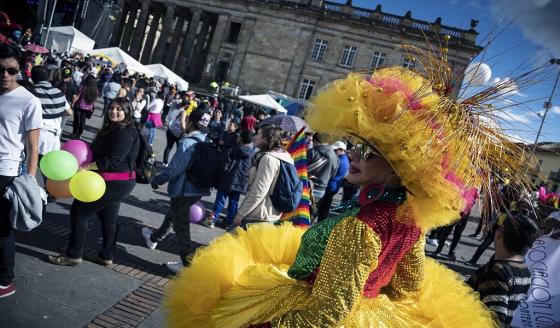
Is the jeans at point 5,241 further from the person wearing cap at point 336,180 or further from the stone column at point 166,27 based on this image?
the stone column at point 166,27

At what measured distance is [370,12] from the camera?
3747 centimetres

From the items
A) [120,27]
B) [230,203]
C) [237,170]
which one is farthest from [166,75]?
[120,27]

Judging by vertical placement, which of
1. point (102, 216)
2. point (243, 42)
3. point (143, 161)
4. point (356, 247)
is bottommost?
point (102, 216)

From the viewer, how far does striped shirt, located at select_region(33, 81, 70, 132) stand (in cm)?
506

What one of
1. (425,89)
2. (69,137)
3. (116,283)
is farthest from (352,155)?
(69,137)

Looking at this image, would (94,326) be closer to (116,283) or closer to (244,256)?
(116,283)

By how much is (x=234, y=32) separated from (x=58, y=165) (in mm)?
40011

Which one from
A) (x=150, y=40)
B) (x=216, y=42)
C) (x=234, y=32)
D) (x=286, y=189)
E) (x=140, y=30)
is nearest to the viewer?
(x=286, y=189)

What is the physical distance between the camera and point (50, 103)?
5113mm

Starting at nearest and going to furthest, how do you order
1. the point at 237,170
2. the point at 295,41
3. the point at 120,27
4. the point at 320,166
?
the point at 237,170 → the point at 320,166 → the point at 295,41 → the point at 120,27

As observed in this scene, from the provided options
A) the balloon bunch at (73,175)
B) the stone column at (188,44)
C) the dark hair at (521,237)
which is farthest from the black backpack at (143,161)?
the stone column at (188,44)

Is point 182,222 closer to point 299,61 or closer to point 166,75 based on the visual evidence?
point 166,75

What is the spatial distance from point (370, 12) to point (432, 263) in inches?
1533

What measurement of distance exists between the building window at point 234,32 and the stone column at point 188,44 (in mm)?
3672
